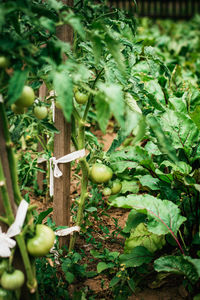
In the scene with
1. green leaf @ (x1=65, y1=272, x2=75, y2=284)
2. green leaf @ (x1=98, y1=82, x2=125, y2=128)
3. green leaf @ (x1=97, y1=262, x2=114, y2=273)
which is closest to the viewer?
green leaf @ (x1=98, y1=82, x2=125, y2=128)

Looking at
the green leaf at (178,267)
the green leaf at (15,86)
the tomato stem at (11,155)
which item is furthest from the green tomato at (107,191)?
the green leaf at (15,86)

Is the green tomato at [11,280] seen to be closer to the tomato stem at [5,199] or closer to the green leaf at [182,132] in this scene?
the tomato stem at [5,199]

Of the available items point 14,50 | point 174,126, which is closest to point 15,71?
point 14,50

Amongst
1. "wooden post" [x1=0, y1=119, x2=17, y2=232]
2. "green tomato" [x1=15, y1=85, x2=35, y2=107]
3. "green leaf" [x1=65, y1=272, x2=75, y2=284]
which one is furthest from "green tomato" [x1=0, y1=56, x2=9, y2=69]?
"green leaf" [x1=65, y1=272, x2=75, y2=284]

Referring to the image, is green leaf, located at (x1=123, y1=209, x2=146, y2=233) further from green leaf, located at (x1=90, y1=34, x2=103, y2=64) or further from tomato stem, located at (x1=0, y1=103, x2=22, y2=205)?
green leaf, located at (x1=90, y1=34, x2=103, y2=64)

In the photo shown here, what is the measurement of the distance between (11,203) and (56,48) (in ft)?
1.92

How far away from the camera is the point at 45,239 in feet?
3.70

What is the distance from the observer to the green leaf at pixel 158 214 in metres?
1.43

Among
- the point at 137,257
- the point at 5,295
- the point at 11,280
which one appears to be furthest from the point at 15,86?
the point at 137,257

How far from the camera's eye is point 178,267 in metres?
1.35

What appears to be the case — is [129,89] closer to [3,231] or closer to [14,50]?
[14,50]

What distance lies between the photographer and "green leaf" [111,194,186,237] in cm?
143

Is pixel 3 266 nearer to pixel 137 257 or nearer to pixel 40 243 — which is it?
pixel 40 243

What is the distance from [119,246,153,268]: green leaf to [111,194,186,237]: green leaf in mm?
153
